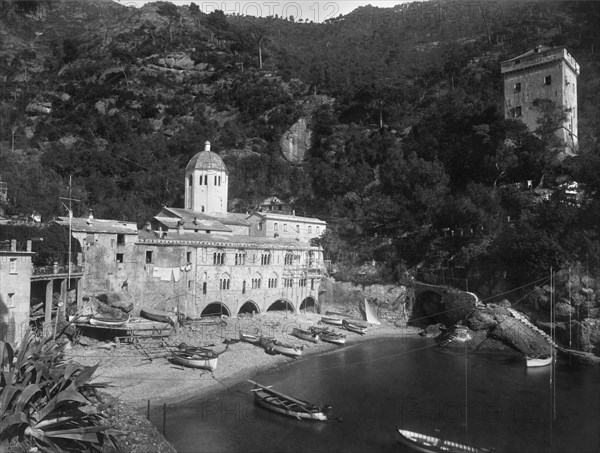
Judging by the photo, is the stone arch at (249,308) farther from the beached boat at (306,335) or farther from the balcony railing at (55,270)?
the balcony railing at (55,270)

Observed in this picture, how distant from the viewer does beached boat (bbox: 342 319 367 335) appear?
40903mm

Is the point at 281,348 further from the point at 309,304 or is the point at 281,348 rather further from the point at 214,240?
the point at 309,304

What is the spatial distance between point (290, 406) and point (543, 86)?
45222 mm

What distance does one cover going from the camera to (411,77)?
87.6m

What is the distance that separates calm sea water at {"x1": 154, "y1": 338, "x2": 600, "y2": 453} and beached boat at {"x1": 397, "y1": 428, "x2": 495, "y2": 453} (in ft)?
1.99

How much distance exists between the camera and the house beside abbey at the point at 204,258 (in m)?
34.2

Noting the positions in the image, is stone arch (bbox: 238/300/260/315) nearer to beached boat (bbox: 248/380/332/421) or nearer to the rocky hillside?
the rocky hillside

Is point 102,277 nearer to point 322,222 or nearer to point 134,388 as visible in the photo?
point 134,388

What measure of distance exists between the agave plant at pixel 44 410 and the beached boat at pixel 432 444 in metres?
11.3

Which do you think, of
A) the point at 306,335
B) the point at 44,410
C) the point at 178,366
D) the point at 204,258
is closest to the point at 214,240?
the point at 204,258

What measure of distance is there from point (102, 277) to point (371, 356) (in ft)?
64.7

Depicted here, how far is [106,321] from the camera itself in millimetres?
30078

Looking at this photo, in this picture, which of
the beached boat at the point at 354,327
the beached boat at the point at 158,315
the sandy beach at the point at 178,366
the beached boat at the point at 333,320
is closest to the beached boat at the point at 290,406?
the sandy beach at the point at 178,366

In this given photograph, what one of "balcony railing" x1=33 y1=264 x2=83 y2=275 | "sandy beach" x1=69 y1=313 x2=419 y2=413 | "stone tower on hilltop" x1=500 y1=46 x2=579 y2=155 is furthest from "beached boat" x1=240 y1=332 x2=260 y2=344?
"stone tower on hilltop" x1=500 y1=46 x2=579 y2=155
